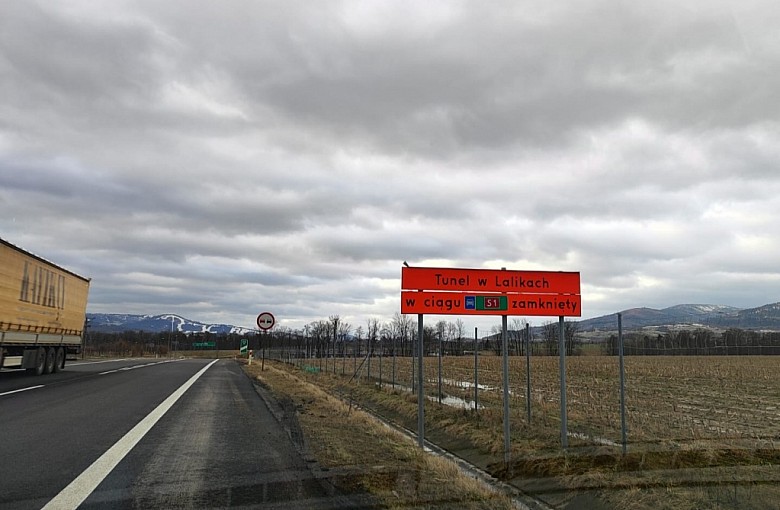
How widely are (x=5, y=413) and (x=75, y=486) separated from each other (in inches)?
258

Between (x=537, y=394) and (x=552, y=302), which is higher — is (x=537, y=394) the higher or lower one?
the lower one

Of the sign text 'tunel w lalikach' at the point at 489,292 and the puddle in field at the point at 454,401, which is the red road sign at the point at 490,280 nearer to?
the sign text 'tunel w lalikach' at the point at 489,292

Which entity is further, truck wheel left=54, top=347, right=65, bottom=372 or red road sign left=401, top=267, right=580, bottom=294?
truck wheel left=54, top=347, right=65, bottom=372

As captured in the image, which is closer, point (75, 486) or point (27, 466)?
point (75, 486)

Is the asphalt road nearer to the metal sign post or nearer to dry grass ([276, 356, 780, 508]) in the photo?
the metal sign post

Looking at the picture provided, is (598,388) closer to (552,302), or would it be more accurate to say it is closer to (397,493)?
(552,302)

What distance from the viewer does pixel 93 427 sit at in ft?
31.9

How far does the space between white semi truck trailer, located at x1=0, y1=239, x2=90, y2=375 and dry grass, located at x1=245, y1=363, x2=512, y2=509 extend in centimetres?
1347

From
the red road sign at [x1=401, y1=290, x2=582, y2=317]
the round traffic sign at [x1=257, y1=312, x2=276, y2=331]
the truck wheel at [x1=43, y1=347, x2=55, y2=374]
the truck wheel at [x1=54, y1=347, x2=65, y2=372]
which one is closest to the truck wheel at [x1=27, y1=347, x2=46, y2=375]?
the truck wheel at [x1=43, y1=347, x2=55, y2=374]

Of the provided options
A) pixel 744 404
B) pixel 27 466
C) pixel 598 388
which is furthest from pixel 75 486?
pixel 598 388

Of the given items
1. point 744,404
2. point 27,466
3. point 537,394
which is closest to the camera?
point 27,466

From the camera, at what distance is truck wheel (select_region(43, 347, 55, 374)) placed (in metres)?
23.7

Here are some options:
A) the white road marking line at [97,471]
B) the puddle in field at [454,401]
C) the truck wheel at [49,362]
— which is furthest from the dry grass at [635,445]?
the truck wheel at [49,362]

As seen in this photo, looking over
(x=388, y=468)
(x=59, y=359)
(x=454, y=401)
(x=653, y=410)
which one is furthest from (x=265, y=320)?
(x=388, y=468)
